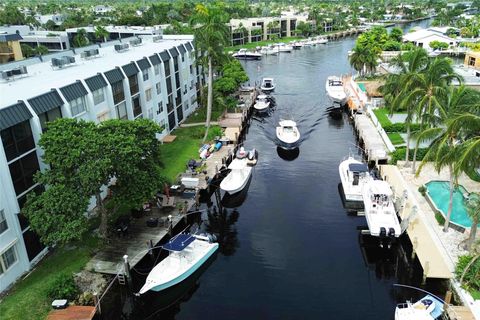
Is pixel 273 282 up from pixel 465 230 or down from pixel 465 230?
down

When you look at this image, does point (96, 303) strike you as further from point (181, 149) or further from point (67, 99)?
point (181, 149)

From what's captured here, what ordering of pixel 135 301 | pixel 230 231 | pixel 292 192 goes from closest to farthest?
1. pixel 135 301
2. pixel 230 231
3. pixel 292 192

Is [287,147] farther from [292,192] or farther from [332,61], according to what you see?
[332,61]

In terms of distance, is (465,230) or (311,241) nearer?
(465,230)

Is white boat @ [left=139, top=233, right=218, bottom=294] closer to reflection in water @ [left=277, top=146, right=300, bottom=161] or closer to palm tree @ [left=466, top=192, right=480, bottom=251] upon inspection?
palm tree @ [left=466, top=192, right=480, bottom=251]

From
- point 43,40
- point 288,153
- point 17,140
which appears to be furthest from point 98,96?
point 43,40

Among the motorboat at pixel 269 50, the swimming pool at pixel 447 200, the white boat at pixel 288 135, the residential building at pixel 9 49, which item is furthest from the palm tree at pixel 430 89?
the motorboat at pixel 269 50

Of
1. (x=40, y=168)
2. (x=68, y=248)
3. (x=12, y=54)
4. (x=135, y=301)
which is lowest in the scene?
(x=135, y=301)

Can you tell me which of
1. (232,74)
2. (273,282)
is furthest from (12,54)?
(273,282)
